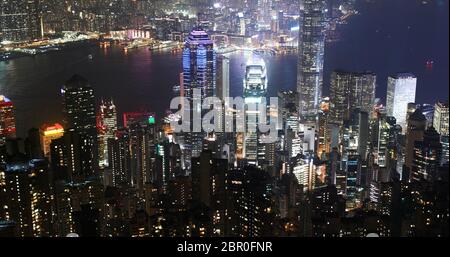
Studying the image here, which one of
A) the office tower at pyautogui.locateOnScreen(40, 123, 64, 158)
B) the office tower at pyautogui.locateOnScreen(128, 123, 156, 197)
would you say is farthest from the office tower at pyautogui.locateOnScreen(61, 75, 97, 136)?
the office tower at pyautogui.locateOnScreen(128, 123, 156, 197)

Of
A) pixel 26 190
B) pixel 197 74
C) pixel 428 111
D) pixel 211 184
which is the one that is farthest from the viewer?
pixel 197 74

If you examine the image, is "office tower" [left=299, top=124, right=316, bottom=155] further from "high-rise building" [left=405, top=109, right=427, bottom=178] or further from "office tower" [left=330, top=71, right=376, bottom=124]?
"high-rise building" [left=405, top=109, right=427, bottom=178]

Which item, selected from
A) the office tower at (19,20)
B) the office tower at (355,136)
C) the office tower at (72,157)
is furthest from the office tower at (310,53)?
the office tower at (19,20)

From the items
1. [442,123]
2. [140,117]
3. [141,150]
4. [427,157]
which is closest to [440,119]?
[442,123]

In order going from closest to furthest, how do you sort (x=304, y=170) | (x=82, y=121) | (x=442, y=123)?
(x=442, y=123) → (x=304, y=170) → (x=82, y=121)

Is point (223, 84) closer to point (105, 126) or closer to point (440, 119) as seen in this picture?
point (105, 126)
